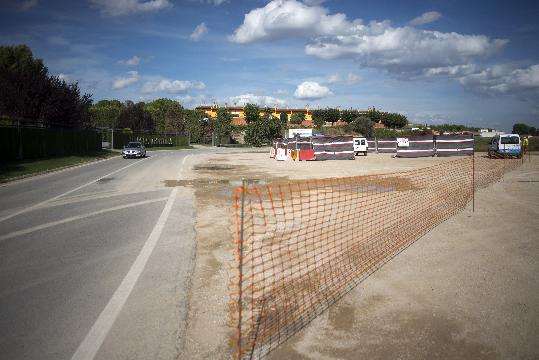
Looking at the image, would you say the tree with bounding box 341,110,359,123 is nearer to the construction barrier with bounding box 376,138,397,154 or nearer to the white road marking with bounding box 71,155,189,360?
the construction barrier with bounding box 376,138,397,154

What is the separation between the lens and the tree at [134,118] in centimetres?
6103

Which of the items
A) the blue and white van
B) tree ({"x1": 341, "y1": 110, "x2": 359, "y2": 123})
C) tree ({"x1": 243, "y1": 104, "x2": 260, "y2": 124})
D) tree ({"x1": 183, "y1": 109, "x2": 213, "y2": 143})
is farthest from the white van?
tree ({"x1": 341, "y1": 110, "x2": 359, "y2": 123})

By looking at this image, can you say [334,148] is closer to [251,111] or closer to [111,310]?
[111,310]

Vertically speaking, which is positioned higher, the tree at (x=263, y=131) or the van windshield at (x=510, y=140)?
the tree at (x=263, y=131)

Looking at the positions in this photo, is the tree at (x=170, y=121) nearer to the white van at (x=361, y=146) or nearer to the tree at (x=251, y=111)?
the tree at (x=251, y=111)

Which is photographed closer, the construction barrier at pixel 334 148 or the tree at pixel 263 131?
the construction barrier at pixel 334 148

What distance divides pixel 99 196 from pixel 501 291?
40.5ft

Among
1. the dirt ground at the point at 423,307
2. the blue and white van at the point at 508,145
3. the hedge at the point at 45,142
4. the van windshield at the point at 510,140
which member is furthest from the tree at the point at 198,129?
the dirt ground at the point at 423,307

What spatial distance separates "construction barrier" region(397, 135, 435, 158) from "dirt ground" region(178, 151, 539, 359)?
105 ft

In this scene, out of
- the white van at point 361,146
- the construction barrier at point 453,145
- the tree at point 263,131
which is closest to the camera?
the construction barrier at point 453,145

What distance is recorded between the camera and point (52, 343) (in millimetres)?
3877

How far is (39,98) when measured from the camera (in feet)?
102

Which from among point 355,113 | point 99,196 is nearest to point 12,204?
point 99,196

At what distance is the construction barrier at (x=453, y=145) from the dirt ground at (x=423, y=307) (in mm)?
33429
